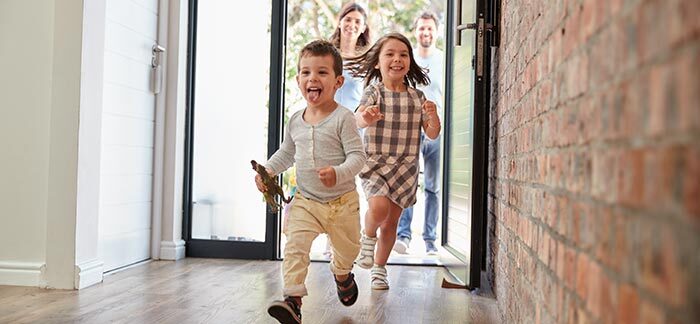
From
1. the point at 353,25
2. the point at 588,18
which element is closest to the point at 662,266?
the point at 588,18

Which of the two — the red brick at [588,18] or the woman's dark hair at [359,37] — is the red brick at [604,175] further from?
the woman's dark hair at [359,37]

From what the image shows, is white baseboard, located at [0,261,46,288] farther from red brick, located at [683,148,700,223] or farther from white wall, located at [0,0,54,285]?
red brick, located at [683,148,700,223]

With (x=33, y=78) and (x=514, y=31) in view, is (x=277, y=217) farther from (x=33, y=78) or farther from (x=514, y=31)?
(x=514, y=31)

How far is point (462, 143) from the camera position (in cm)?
376

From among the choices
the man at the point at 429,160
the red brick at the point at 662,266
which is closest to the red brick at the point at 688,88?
the red brick at the point at 662,266

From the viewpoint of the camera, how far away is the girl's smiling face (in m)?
3.74

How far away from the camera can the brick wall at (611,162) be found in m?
0.67

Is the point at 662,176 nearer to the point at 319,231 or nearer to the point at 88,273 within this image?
the point at 319,231

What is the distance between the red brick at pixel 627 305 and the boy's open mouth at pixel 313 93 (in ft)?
6.58

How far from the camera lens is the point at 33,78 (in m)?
3.29

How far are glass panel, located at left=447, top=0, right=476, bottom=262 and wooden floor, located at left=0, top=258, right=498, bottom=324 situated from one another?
0.97 feet

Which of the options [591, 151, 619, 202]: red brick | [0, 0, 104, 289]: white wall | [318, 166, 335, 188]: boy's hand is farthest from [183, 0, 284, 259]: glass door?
[591, 151, 619, 202]: red brick

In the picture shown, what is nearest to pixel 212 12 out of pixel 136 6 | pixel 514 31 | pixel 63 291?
pixel 136 6

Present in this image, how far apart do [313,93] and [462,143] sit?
1170 mm
